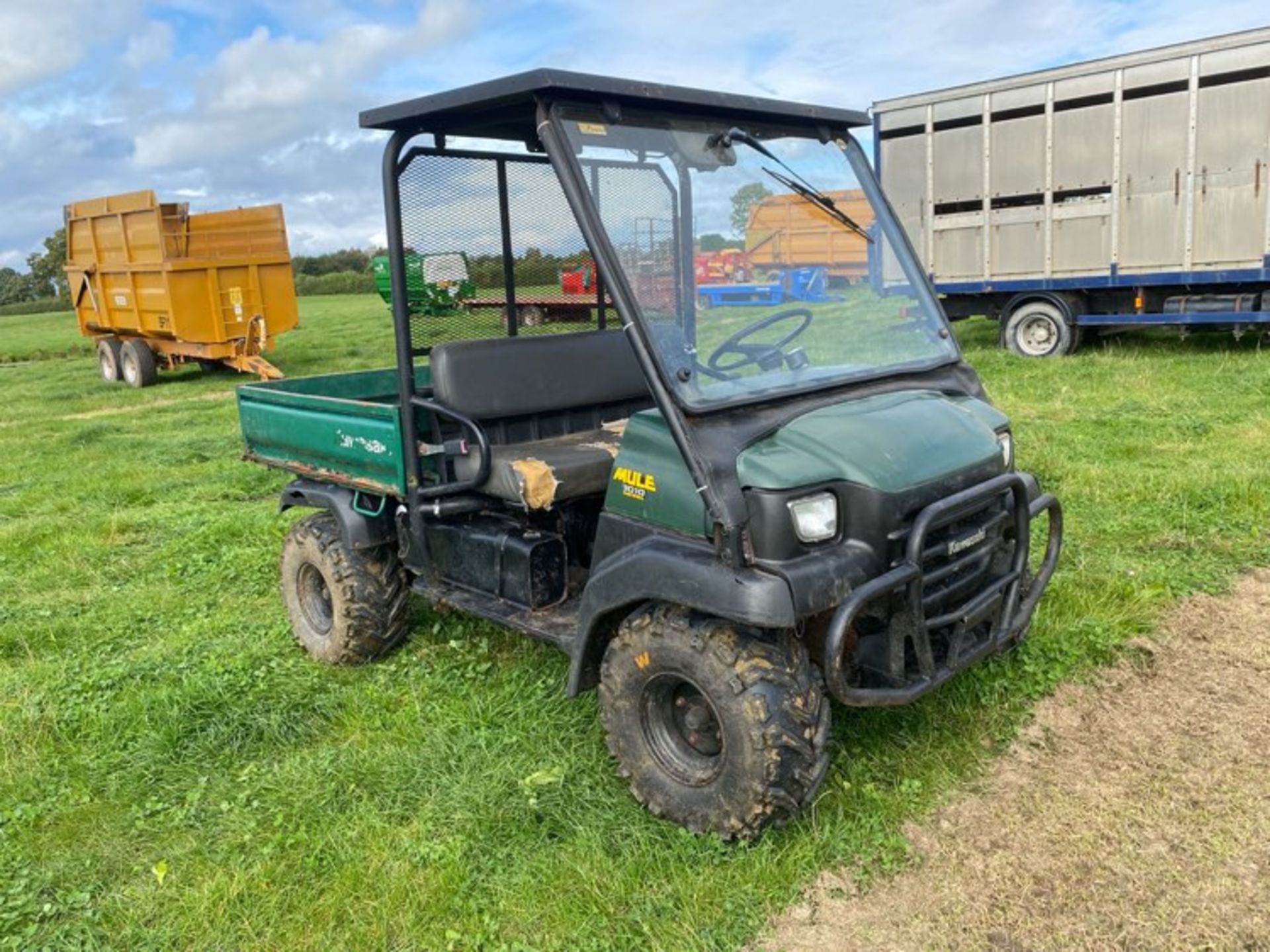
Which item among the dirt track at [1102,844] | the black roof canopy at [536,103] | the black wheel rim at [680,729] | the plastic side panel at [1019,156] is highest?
the plastic side panel at [1019,156]

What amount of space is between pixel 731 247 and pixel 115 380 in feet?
51.1

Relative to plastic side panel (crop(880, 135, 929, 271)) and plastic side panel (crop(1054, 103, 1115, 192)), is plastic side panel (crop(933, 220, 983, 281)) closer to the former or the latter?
plastic side panel (crop(880, 135, 929, 271))

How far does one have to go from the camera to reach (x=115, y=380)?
1659 centimetres

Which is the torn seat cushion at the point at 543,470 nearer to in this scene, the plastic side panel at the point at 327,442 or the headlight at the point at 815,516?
the plastic side panel at the point at 327,442

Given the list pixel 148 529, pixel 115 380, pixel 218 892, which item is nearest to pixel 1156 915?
pixel 218 892

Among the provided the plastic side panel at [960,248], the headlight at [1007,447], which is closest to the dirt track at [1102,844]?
the headlight at [1007,447]

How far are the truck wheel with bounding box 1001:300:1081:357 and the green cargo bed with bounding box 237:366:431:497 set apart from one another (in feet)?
30.3

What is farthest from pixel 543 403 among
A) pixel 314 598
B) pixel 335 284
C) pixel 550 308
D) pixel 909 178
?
pixel 335 284

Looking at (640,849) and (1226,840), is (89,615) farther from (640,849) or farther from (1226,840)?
(1226,840)

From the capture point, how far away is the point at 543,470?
3594 mm

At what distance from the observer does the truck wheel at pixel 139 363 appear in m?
15.7

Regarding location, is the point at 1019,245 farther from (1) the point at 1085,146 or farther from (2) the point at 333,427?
(2) the point at 333,427

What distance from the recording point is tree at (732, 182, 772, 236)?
137 inches

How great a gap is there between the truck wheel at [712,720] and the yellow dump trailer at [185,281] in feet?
39.6
